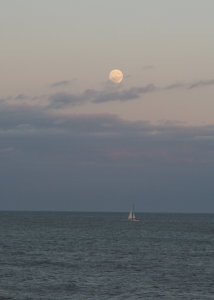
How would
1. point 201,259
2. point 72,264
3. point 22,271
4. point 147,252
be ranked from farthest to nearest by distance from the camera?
point 147,252, point 201,259, point 72,264, point 22,271

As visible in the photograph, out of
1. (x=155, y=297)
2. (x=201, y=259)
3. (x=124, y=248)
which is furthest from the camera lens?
(x=124, y=248)

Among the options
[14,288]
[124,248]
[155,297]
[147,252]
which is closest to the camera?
[155,297]

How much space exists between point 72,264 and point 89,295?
27.2 metres

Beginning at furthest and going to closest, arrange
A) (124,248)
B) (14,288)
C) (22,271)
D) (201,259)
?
(124,248) → (201,259) → (22,271) → (14,288)

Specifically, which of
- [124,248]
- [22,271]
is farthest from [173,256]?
[22,271]

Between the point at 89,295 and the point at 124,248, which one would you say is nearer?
the point at 89,295

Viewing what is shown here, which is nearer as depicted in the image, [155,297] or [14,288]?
[155,297]

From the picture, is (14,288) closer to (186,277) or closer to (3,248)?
(186,277)

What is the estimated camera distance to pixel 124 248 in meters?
122

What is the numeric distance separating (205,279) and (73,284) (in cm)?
1796

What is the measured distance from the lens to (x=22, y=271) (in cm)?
8025

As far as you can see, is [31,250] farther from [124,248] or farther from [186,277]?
[186,277]

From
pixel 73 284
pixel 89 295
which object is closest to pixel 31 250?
pixel 73 284

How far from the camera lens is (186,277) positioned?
253ft
